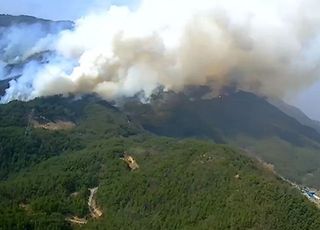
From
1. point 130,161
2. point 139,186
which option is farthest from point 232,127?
point 139,186

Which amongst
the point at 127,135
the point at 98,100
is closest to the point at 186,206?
the point at 127,135

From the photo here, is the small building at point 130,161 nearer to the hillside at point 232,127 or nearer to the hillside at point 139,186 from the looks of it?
the hillside at point 139,186

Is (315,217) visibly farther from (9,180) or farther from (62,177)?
(9,180)

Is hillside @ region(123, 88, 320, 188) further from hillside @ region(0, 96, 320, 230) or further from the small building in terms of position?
the small building

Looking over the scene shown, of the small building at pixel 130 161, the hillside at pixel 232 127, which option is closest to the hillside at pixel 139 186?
the small building at pixel 130 161

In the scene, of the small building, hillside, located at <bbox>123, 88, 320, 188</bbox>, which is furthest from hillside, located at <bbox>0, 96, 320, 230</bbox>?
hillside, located at <bbox>123, 88, 320, 188</bbox>

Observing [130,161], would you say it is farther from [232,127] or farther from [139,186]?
[232,127]
